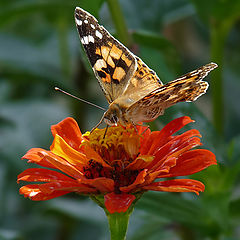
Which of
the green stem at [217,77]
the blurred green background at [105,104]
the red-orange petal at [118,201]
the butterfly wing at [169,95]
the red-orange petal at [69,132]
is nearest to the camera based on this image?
the red-orange petal at [118,201]

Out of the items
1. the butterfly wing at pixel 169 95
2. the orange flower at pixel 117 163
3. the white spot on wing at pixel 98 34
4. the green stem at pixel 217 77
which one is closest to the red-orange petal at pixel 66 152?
the orange flower at pixel 117 163

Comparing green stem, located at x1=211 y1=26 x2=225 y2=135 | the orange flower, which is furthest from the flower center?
green stem, located at x1=211 y1=26 x2=225 y2=135

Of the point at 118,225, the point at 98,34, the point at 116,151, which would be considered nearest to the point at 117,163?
the point at 116,151

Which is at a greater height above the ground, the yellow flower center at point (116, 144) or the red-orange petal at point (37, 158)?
the red-orange petal at point (37, 158)

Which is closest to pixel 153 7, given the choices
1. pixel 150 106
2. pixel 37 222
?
pixel 150 106

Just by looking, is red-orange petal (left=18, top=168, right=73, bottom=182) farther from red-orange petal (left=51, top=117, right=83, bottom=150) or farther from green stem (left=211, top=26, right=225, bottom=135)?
green stem (left=211, top=26, right=225, bottom=135)

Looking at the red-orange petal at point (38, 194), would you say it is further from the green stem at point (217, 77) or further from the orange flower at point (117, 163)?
the green stem at point (217, 77)
